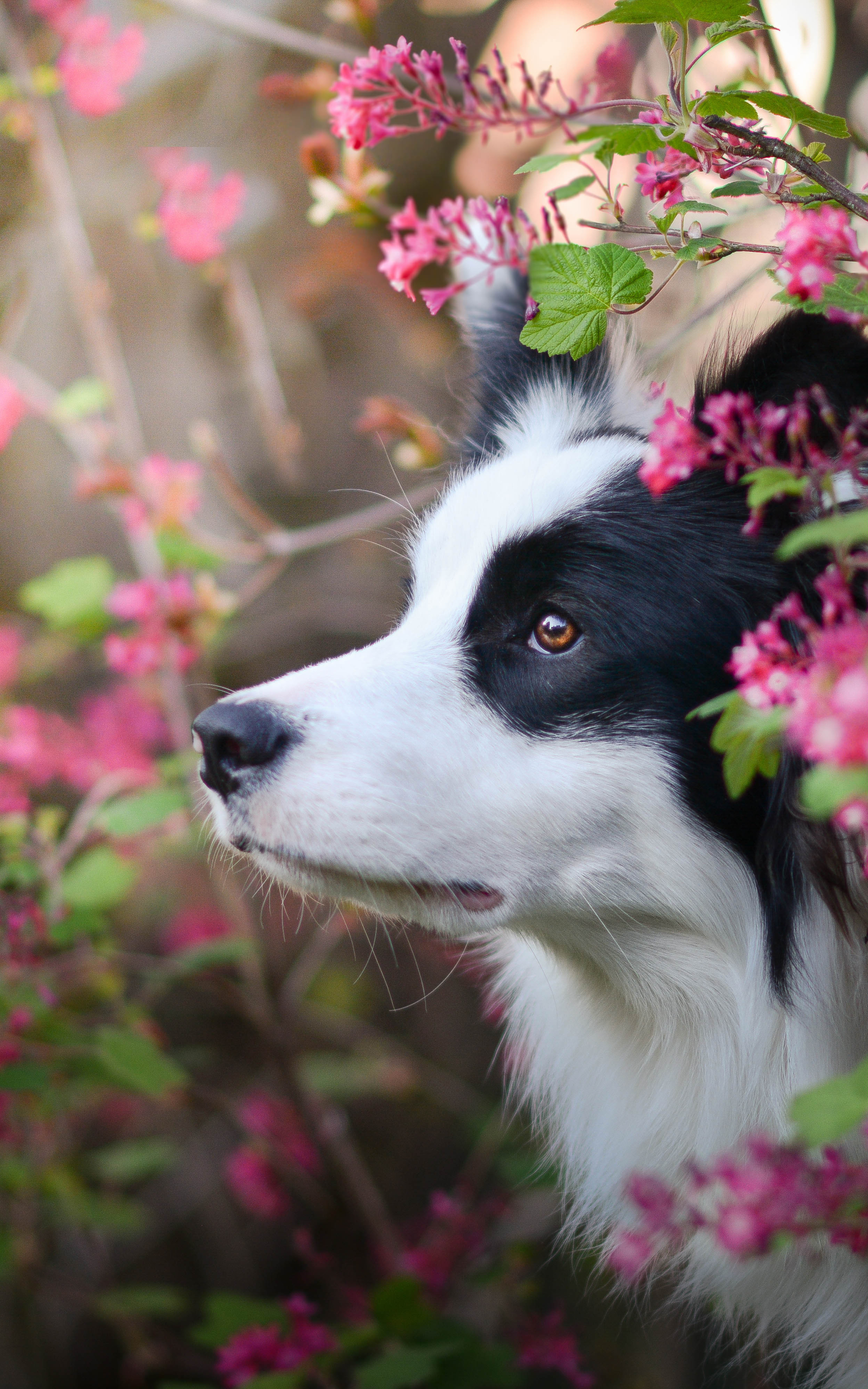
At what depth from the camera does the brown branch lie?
833 mm

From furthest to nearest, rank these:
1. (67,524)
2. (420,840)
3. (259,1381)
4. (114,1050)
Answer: (67,524) → (114,1050) → (259,1381) → (420,840)

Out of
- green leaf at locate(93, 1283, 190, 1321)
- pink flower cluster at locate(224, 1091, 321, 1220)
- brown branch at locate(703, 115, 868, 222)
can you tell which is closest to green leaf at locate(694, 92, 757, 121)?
brown branch at locate(703, 115, 868, 222)

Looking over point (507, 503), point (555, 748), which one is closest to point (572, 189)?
point (507, 503)

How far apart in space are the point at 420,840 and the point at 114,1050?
30.0 inches

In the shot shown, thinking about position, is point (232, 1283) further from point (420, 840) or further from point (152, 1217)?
point (420, 840)

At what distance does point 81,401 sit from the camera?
1.92 metres

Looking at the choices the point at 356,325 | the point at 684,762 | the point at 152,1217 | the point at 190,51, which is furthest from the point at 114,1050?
the point at 190,51

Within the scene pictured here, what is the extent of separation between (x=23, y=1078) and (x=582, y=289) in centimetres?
131

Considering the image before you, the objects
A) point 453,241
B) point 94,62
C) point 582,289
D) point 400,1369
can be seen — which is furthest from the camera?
point 94,62

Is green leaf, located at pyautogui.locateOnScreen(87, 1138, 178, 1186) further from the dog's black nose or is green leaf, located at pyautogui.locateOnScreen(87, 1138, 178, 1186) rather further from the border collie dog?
the dog's black nose

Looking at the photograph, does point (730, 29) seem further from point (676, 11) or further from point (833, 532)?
point (833, 532)

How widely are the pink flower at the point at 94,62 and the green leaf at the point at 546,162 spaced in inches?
55.9

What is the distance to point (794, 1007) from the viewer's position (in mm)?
1262

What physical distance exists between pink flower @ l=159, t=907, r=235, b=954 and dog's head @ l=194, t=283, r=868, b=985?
150 cm
